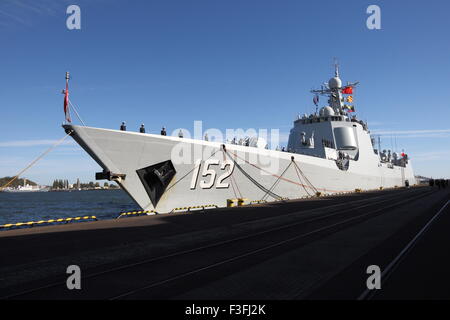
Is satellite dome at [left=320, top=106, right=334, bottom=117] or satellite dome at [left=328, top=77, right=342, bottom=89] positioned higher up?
satellite dome at [left=328, top=77, right=342, bottom=89]

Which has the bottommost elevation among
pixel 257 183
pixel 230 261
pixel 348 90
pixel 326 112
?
pixel 230 261

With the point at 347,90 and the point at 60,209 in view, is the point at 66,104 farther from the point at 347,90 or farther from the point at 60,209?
the point at 347,90

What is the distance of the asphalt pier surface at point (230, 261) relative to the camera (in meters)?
5.14

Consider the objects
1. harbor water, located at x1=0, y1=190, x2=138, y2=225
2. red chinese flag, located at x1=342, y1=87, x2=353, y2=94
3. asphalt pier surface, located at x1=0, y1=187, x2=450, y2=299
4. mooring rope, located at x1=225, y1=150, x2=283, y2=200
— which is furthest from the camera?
red chinese flag, located at x1=342, y1=87, x2=353, y2=94

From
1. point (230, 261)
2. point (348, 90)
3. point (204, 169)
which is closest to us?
point (230, 261)

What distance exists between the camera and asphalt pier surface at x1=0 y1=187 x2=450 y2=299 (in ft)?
16.9

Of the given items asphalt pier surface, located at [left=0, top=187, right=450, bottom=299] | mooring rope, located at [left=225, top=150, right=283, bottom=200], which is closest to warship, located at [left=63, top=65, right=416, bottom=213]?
mooring rope, located at [left=225, top=150, right=283, bottom=200]

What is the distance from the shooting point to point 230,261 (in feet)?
23.5

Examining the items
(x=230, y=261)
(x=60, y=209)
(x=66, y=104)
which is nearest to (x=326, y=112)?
(x=66, y=104)

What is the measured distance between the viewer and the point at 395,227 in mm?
11906

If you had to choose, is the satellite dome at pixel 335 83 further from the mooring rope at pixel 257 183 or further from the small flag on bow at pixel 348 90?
the mooring rope at pixel 257 183

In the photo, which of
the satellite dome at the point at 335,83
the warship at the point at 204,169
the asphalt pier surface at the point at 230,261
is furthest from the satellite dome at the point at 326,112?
the asphalt pier surface at the point at 230,261

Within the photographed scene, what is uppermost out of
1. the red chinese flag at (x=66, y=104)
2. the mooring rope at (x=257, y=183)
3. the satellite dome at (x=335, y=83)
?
the satellite dome at (x=335, y=83)

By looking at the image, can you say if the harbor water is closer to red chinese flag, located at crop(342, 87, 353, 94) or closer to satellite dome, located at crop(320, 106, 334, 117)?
satellite dome, located at crop(320, 106, 334, 117)
